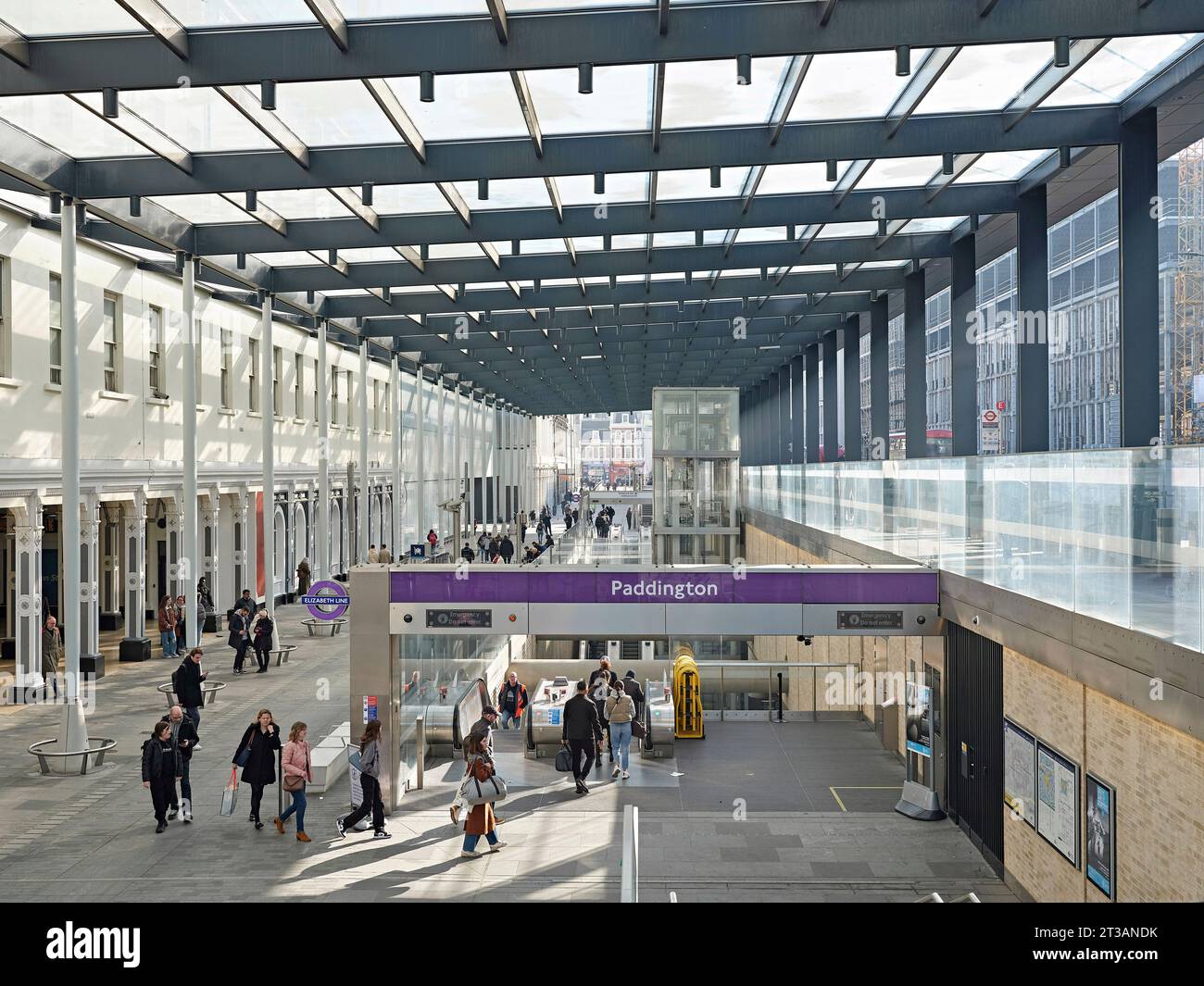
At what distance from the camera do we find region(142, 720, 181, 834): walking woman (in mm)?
11336

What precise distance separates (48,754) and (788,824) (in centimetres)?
932

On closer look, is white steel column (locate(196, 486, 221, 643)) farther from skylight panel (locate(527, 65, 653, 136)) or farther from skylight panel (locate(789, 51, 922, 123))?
skylight panel (locate(789, 51, 922, 123))

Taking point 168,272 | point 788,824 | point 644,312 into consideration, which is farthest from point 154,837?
point 644,312

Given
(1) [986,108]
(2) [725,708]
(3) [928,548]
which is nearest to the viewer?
(3) [928,548]

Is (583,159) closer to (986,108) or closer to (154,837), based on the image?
(986,108)

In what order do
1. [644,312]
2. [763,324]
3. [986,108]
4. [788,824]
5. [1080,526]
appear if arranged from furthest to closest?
[763,324], [644,312], [986,108], [788,824], [1080,526]

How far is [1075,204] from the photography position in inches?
758

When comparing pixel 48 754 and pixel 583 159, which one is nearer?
pixel 48 754

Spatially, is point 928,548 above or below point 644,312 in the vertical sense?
below

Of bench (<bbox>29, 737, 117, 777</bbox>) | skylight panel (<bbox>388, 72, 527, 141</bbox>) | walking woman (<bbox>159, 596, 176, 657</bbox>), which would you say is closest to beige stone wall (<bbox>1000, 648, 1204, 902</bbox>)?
skylight panel (<bbox>388, 72, 527, 141</bbox>)

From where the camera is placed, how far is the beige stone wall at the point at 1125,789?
22.6ft

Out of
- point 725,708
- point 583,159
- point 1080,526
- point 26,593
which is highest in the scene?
point 583,159

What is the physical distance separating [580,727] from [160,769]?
15.8 ft

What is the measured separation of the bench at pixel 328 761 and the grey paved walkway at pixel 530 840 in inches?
9.1
